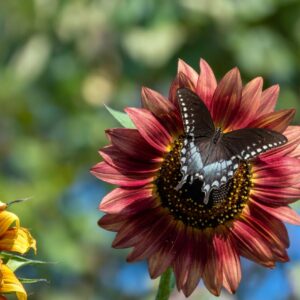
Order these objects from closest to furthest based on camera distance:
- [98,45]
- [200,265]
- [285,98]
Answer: [200,265], [285,98], [98,45]

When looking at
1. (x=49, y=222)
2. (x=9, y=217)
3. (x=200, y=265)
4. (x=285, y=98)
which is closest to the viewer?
(x=9, y=217)

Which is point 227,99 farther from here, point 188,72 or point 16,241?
point 16,241

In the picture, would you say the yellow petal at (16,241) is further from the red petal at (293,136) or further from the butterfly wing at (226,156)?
the red petal at (293,136)

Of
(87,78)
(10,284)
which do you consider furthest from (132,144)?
(87,78)

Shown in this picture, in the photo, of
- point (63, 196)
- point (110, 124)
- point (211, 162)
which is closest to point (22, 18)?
point (110, 124)

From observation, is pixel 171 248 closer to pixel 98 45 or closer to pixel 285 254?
pixel 285 254

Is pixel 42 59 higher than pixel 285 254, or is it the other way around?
pixel 42 59
